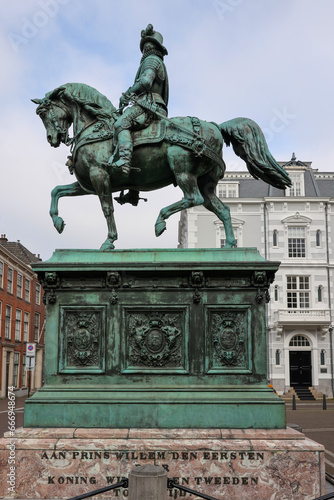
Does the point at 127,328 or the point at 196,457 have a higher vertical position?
the point at 127,328

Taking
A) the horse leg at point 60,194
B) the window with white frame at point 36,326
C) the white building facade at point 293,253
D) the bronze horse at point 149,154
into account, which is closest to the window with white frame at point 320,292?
the white building facade at point 293,253

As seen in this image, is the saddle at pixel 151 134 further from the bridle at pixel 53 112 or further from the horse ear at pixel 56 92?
the horse ear at pixel 56 92

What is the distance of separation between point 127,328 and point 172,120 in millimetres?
3122

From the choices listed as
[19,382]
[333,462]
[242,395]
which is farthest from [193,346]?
[19,382]

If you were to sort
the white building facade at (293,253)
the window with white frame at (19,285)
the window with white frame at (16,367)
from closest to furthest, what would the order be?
the white building facade at (293,253) → the window with white frame at (16,367) → the window with white frame at (19,285)

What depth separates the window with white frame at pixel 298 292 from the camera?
40.6 meters

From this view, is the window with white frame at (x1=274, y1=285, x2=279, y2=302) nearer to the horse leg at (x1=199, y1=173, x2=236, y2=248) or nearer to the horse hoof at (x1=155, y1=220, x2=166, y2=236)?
the horse leg at (x1=199, y1=173, x2=236, y2=248)

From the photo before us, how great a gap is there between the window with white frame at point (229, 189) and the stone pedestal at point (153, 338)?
35.9 m

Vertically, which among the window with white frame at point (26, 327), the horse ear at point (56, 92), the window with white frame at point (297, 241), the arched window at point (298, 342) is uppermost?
the window with white frame at point (297, 241)

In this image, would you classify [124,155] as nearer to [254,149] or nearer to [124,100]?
[124,100]

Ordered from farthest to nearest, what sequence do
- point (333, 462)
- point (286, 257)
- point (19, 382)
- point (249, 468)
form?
point (19, 382) → point (286, 257) → point (333, 462) → point (249, 468)

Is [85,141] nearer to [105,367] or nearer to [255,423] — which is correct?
[105,367]

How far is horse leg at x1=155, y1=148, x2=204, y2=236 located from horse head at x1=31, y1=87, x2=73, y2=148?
5.95ft

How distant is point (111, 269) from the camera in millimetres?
7164
